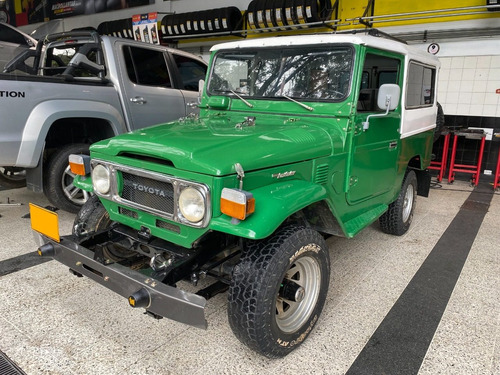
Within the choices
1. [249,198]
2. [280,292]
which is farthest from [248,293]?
[249,198]

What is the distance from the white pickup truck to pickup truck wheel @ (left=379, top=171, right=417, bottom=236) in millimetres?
2362

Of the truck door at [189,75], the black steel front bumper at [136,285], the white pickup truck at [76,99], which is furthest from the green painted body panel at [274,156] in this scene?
the truck door at [189,75]

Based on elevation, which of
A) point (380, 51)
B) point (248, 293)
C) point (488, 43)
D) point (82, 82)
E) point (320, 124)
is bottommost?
point (248, 293)

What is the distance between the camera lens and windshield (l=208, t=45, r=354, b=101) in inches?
112

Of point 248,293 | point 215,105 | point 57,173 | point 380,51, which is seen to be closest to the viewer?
point 248,293

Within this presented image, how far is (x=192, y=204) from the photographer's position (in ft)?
6.70

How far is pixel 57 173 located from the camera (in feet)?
13.8

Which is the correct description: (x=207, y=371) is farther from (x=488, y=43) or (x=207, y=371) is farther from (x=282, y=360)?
(x=488, y=43)

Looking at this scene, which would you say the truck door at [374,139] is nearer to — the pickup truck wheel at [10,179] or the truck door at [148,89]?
the truck door at [148,89]

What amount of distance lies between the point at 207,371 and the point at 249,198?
3.50ft

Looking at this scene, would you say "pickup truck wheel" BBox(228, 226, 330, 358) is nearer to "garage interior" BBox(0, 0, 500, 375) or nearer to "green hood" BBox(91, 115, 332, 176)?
"garage interior" BBox(0, 0, 500, 375)

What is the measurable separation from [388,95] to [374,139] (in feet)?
1.62

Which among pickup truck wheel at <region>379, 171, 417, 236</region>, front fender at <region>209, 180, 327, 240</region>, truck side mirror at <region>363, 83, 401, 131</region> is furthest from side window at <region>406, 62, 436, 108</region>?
front fender at <region>209, 180, 327, 240</region>

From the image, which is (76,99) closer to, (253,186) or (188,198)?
(188,198)
